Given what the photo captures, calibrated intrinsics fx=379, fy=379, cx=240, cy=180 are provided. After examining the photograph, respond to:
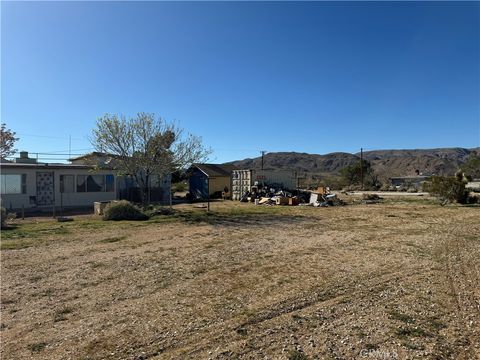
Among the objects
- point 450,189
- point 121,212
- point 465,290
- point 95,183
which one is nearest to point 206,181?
point 95,183

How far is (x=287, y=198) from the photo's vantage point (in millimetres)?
26609

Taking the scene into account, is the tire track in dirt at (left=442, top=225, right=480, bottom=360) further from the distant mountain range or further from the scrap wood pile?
the distant mountain range

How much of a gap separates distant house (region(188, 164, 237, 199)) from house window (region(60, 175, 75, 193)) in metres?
11.1

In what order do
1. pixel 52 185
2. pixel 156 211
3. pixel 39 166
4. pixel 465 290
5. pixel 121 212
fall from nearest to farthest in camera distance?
pixel 465 290 < pixel 121 212 < pixel 156 211 < pixel 39 166 < pixel 52 185

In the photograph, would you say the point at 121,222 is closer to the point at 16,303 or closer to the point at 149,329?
the point at 16,303

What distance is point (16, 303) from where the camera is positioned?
19.7 ft

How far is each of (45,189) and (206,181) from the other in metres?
14.0

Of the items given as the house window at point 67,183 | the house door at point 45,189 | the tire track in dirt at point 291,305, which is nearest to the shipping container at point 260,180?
the house window at point 67,183

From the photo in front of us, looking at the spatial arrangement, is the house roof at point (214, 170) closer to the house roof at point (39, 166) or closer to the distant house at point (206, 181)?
the distant house at point (206, 181)

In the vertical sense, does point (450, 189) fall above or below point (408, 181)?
below

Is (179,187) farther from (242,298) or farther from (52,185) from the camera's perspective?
(242,298)

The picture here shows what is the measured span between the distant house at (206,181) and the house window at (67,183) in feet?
36.5

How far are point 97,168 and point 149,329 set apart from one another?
1894 cm

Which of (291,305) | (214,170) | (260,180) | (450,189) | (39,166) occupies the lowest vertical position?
(291,305)
